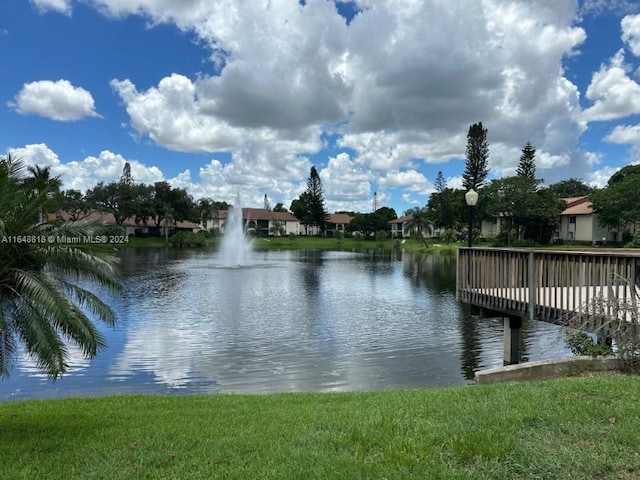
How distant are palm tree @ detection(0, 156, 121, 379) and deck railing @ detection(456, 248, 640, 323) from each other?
783cm

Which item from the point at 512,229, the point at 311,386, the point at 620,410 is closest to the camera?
the point at 620,410

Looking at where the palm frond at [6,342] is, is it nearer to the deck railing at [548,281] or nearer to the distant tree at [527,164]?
the deck railing at [548,281]

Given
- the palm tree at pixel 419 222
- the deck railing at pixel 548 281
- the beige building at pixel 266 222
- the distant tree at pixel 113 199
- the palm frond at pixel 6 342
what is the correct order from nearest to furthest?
the palm frond at pixel 6 342, the deck railing at pixel 548 281, the distant tree at pixel 113 199, the palm tree at pixel 419 222, the beige building at pixel 266 222

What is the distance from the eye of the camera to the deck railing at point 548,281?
8.60 m

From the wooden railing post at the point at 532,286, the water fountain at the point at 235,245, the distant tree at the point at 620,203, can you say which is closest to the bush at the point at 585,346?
the wooden railing post at the point at 532,286

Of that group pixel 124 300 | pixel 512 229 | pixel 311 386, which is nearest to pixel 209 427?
pixel 311 386

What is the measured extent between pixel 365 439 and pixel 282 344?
33.1ft

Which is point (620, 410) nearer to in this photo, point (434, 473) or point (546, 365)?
point (434, 473)

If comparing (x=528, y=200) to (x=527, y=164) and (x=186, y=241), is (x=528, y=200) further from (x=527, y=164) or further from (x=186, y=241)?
(x=186, y=241)

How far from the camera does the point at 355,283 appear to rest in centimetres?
3091

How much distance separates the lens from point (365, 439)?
4.69 meters

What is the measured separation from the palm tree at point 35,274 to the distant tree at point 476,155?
71.0m

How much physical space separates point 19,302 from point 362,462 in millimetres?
4473

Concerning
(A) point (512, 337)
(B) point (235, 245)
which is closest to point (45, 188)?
(A) point (512, 337)
